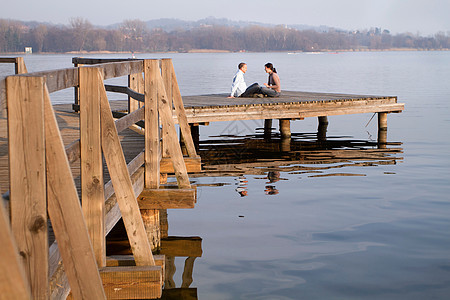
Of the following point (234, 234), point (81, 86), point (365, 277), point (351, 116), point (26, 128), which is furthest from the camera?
point (351, 116)

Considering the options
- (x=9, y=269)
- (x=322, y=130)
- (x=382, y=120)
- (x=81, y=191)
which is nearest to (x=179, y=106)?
(x=81, y=191)

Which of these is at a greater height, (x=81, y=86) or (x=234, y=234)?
(x=81, y=86)

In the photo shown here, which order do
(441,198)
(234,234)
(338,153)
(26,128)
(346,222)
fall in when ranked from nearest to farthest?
(26,128) → (234,234) → (346,222) → (441,198) → (338,153)

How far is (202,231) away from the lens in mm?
9648

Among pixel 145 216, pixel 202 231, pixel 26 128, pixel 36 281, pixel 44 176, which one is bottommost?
pixel 202 231

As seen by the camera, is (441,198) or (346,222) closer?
(346,222)

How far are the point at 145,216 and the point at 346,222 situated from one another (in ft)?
11.9

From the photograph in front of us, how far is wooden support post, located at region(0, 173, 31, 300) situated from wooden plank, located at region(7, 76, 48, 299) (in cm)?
127

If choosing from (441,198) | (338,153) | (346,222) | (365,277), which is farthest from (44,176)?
(338,153)

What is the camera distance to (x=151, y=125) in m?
7.21

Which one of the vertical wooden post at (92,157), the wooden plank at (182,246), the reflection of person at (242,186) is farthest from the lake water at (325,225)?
the vertical wooden post at (92,157)

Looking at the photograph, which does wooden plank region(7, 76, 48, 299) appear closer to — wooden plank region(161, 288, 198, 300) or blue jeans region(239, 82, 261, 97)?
wooden plank region(161, 288, 198, 300)

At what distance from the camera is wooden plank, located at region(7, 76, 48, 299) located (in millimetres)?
3055

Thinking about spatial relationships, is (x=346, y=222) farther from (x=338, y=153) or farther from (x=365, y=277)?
(x=338, y=153)
